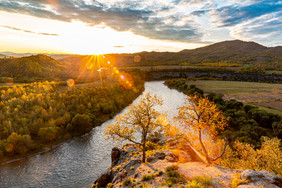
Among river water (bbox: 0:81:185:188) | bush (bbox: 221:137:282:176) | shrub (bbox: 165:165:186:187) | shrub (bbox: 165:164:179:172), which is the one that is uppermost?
bush (bbox: 221:137:282:176)

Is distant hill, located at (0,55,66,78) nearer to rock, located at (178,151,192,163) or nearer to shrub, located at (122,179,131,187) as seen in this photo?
rock, located at (178,151,192,163)

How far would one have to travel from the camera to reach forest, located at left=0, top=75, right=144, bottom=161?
155 ft

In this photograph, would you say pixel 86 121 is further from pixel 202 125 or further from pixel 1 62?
pixel 1 62

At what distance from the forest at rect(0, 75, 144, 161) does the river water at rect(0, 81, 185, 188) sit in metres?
4.35

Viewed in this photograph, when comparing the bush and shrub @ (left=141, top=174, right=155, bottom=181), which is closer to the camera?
the bush

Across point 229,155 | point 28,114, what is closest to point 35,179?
point 28,114

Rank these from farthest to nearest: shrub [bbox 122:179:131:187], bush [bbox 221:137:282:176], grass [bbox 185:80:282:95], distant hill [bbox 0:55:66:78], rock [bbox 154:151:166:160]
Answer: distant hill [bbox 0:55:66:78]
grass [bbox 185:80:282:95]
rock [bbox 154:151:166:160]
shrub [bbox 122:179:131:187]
bush [bbox 221:137:282:176]

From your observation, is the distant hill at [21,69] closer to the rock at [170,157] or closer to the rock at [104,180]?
the rock at [104,180]

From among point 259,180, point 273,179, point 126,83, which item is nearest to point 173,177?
point 259,180

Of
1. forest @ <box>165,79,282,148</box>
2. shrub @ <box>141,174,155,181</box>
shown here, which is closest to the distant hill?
forest @ <box>165,79,282,148</box>

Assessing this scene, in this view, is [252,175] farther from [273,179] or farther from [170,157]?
[170,157]

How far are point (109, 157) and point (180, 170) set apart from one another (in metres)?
22.8

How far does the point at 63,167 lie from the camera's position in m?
41.8

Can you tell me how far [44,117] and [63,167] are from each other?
24576mm
